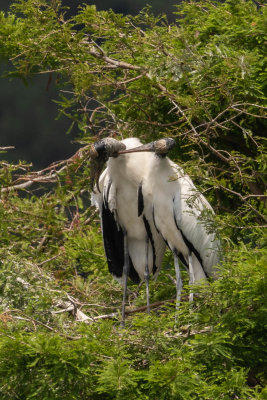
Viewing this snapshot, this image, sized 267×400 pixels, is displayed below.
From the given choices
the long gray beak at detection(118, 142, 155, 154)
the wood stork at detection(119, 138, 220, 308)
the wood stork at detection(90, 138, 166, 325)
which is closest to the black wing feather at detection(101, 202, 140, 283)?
the wood stork at detection(90, 138, 166, 325)

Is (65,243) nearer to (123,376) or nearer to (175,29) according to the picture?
(175,29)

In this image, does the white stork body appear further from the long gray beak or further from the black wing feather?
the black wing feather

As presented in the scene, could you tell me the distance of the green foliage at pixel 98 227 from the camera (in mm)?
4172

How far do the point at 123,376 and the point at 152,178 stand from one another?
1.60 m

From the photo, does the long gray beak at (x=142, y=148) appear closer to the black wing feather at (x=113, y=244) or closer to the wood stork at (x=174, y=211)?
the wood stork at (x=174, y=211)

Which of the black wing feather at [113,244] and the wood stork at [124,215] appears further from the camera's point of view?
the black wing feather at [113,244]

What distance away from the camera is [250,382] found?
4754 millimetres

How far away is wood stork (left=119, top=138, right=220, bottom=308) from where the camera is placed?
5406mm

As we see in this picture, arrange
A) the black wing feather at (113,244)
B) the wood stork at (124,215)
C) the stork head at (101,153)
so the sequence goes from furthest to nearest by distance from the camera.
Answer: the black wing feather at (113,244), the wood stork at (124,215), the stork head at (101,153)

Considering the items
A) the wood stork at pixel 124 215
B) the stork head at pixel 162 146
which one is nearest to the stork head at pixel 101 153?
the wood stork at pixel 124 215

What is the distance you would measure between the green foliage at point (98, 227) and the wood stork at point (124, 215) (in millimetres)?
264

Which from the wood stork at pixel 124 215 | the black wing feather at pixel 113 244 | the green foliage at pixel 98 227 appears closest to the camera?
the green foliage at pixel 98 227

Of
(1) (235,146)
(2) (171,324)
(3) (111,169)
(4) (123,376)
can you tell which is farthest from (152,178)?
(4) (123,376)

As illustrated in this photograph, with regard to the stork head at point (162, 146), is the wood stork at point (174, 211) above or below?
below
